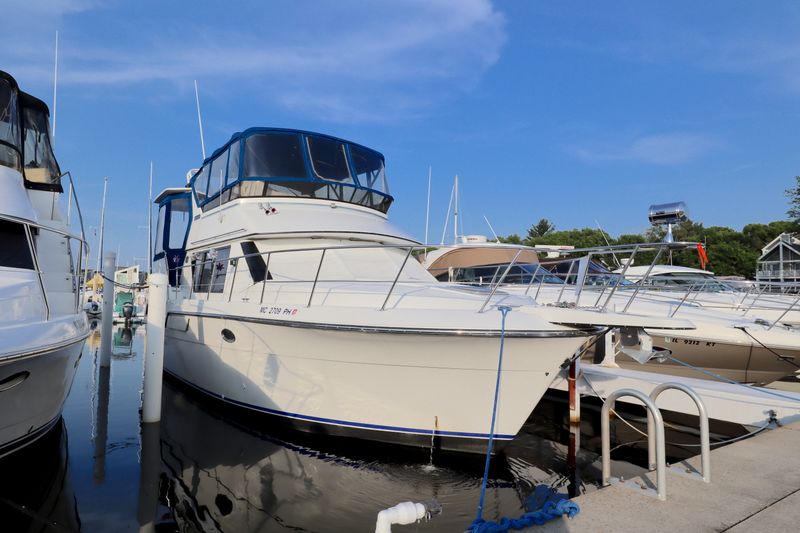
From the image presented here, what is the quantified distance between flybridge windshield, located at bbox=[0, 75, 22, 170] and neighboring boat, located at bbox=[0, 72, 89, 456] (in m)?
0.01

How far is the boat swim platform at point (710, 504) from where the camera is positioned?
9.16 ft

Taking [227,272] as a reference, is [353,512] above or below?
below

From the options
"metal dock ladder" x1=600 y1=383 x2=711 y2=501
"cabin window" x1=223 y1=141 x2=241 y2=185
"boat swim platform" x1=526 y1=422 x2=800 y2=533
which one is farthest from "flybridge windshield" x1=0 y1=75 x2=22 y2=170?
"metal dock ladder" x1=600 y1=383 x2=711 y2=501

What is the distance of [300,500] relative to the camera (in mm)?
4613

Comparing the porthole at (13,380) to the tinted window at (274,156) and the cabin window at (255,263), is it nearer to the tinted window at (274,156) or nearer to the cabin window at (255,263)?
the cabin window at (255,263)

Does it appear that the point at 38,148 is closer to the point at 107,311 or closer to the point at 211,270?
the point at 211,270

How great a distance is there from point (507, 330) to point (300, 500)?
8.17 ft

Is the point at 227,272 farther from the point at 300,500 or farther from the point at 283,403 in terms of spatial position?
the point at 300,500

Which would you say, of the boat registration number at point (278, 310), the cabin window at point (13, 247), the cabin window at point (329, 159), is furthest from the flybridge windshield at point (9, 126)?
the cabin window at point (329, 159)

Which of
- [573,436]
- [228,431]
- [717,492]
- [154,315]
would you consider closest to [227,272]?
[154,315]

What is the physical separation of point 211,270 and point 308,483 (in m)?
4.22

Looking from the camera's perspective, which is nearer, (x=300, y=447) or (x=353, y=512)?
(x=353, y=512)

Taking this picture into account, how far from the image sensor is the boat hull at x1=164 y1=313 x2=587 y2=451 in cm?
494

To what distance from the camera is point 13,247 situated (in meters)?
5.54
